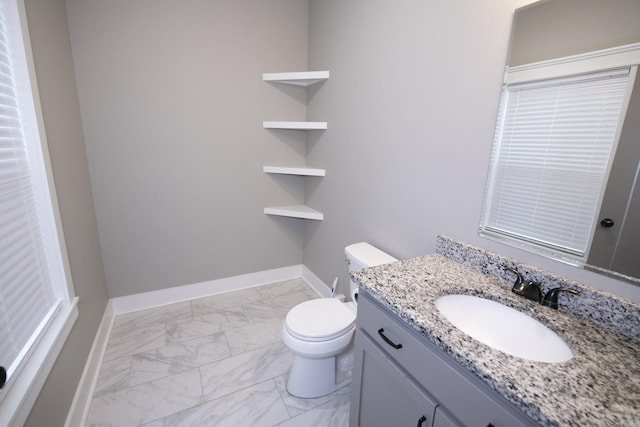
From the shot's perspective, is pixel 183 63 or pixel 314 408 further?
pixel 183 63

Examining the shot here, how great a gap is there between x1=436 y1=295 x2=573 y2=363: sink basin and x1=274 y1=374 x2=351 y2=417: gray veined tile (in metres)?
0.98

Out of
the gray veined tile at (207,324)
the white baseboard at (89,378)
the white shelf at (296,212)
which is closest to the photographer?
the white baseboard at (89,378)

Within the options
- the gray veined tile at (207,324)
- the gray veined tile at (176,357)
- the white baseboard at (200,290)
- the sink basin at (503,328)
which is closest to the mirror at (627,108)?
the sink basin at (503,328)

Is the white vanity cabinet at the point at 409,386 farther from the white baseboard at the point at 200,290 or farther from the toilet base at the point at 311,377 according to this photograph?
the white baseboard at the point at 200,290

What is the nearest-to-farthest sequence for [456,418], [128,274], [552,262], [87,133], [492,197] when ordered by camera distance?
[456,418], [552,262], [492,197], [87,133], [128,274]

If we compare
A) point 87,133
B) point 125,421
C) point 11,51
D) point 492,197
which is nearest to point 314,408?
point 125,421

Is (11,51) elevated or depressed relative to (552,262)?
elevated

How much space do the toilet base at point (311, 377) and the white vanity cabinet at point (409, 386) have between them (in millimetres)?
352

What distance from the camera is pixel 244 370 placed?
1850 millimetres

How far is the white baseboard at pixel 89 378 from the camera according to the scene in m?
1.41

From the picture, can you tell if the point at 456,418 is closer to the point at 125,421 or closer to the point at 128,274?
the point at 125,421

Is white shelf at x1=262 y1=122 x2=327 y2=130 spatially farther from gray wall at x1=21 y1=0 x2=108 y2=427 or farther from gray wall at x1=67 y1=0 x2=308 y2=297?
gray wall at x1=21 y1=0 x2=108 y2=427

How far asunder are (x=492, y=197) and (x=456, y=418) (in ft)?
2.86

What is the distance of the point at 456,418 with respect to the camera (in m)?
0.82
